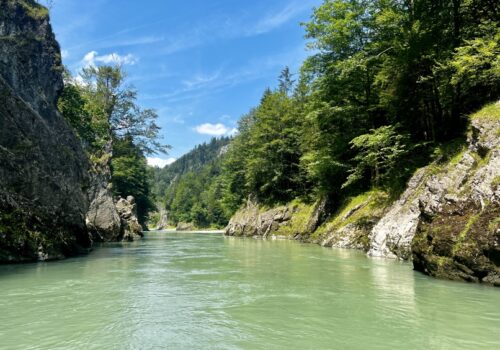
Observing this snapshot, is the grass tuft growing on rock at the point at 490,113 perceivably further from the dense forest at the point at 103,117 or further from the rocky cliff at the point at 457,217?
the dense forest at the point at 103,117

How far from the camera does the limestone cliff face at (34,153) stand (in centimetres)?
1491

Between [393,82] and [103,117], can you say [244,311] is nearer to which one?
[393,82]

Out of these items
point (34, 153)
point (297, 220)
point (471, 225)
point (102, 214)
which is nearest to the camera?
point (471, 225)

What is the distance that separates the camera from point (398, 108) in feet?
76.5

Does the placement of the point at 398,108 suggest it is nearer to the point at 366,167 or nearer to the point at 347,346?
the point at 366,167

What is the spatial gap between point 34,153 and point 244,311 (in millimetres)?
14607

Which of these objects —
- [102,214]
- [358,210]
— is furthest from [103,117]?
[358,210]

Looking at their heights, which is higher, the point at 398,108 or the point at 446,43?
the point at 446,43

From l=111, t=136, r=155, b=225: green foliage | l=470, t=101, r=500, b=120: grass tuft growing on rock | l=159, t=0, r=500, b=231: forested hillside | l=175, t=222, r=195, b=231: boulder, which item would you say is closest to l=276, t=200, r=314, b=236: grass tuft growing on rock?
l=159, t=0, r=500, b=231: forested hillside

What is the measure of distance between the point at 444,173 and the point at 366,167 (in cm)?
1431

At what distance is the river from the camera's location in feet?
18.4

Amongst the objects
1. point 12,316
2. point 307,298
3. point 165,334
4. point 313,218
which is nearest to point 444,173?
point 307,298

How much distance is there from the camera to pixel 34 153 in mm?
17312

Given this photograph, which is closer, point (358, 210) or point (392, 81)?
point (392, 81)
